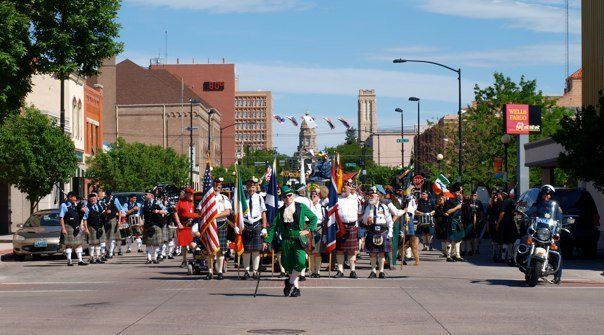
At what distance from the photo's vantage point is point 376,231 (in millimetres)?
23250

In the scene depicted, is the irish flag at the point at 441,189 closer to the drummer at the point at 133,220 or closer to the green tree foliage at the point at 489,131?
the drummer at the point at 133,220

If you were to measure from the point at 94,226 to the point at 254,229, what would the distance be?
8.17 metres

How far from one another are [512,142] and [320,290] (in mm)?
53184

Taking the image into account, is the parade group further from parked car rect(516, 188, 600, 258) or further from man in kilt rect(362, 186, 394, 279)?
parked car rect(516, 188, 600, 258)

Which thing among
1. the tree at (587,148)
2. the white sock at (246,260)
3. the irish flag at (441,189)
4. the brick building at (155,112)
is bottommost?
the white sock at (246,260)

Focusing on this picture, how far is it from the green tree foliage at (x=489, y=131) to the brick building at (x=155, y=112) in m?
50.3

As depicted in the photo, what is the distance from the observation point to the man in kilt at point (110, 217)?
30.9 meters

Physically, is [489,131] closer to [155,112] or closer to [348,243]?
[348,243]

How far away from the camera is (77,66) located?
3291 centimetres

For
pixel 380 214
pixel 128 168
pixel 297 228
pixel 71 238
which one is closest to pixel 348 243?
pixel 380 214

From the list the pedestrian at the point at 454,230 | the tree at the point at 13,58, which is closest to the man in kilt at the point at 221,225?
the pedestrian at the point at 454,230

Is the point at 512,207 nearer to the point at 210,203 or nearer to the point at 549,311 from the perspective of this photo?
the point at 210,203

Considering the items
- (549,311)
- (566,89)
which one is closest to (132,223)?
(549,311)

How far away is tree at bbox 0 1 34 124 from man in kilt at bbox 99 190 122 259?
390 cm
